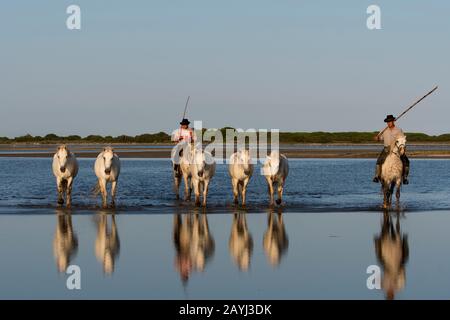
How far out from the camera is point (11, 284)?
988 centimetres

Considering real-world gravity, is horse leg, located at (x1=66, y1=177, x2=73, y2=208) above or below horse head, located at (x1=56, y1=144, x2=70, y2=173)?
below

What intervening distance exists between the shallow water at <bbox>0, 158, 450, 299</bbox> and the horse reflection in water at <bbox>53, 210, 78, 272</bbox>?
0.02 meters

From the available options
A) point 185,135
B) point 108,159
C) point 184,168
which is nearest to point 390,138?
point 185,135

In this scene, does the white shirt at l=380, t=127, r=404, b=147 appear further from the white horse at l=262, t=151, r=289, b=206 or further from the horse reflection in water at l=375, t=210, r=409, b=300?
the horse reflection in water at l=375, t=210, r=409, b=300

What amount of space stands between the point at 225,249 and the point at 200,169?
7.70 metres

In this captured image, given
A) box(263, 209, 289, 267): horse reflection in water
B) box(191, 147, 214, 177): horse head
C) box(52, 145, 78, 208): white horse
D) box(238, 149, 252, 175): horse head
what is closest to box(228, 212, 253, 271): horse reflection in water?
box(263, 209, 289, 267): horse reflection in water

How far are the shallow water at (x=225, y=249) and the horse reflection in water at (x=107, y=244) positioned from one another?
0.03 meters

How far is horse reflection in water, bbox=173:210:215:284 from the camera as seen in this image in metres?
11.1

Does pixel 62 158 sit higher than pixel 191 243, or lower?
higher

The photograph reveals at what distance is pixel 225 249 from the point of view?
41.9ft

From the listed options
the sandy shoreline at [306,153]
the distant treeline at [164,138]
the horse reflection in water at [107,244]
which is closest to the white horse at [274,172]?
the horse reflection in water at [107,244]

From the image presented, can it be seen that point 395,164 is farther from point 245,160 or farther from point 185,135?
point 185,135

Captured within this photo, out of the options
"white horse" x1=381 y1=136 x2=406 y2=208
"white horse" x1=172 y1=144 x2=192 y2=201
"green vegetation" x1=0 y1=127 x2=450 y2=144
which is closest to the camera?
"white horse" x1=381 y1=136 x2=406 y2=208
